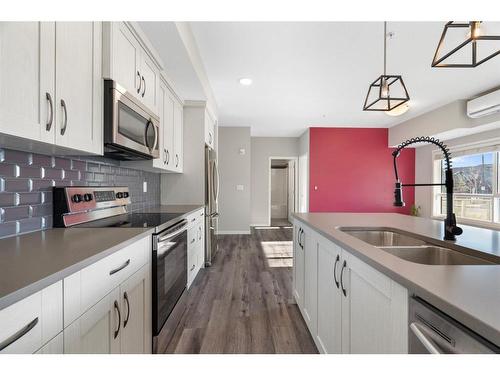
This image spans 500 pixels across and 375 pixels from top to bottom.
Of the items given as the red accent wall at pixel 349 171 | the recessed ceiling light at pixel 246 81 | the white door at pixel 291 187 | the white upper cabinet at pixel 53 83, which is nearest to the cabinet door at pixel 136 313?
the white upper cabinet at pixel 53 83

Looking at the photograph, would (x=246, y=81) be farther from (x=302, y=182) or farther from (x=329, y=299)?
(x=302, y=182)

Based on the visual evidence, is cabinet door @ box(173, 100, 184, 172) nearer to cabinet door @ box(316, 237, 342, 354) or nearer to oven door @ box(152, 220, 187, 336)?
oven door @ box(152, 220, 187, 336)

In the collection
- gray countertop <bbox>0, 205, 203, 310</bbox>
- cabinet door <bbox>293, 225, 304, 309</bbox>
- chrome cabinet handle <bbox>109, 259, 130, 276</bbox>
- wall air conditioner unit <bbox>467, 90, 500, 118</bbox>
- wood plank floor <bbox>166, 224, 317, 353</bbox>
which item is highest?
wall air conditioner unit <bbox>467, 90, 500, 118</bbox>

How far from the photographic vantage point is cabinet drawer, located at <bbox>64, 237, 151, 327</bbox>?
0.79 m

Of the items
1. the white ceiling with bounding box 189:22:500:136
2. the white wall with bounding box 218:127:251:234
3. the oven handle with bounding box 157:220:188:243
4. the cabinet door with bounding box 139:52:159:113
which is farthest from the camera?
the white wall with bounding box 218:127:251:234

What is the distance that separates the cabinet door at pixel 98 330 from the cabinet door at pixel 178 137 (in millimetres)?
2179

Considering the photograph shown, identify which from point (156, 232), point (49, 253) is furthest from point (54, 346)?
point (156, 232)

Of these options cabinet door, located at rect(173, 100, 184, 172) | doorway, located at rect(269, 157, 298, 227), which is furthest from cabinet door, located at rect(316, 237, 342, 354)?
doorway, located at rect(269, 157, 298, 227)

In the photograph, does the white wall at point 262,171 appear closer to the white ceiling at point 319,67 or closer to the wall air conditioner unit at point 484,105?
the white ceiling at point 319,67

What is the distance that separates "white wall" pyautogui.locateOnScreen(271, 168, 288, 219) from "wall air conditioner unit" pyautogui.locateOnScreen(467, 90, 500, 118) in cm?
561

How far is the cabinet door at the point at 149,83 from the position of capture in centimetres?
202

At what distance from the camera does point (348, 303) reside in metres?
1.16

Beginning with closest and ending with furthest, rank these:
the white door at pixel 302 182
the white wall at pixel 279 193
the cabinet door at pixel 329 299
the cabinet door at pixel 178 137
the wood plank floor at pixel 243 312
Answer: the cabinet door at pixel 329 299, the wood plank floor at pixel 243 312, the cabinet door at pixel 178 137, the white door at pixel 302 182, the white wall at pixel 279 193
